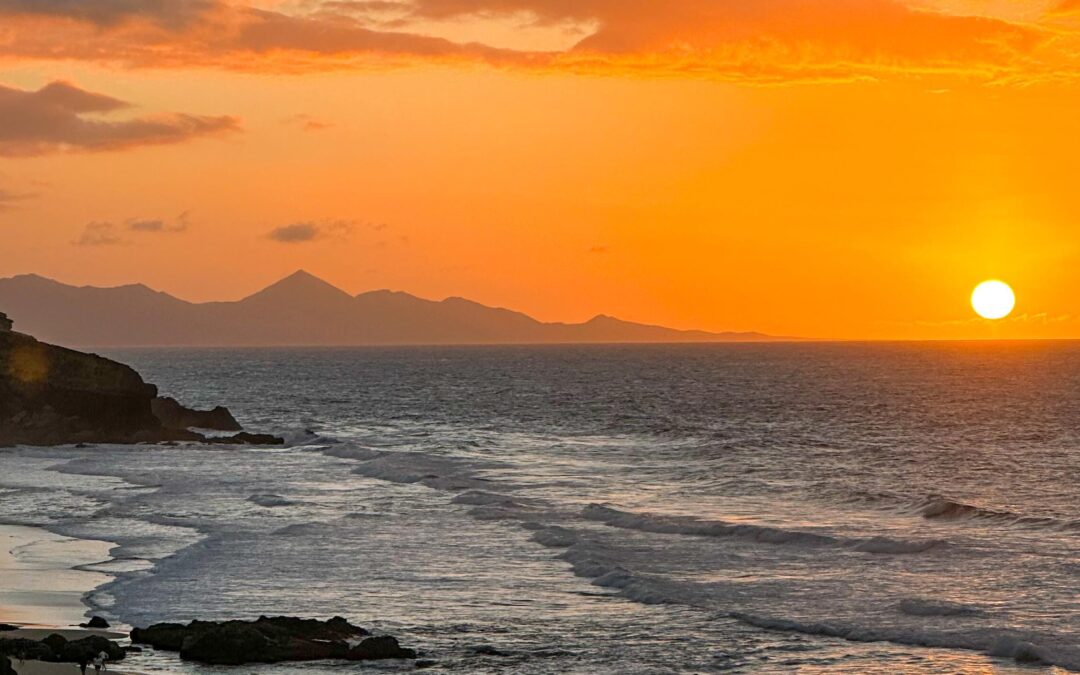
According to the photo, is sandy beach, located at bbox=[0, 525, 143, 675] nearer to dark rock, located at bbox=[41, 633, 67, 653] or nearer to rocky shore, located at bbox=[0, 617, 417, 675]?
rocky shore, located at bbox=[0, 617, 417, 675]

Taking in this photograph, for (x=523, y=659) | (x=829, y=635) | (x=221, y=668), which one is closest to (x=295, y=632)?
(x=221, y=668)

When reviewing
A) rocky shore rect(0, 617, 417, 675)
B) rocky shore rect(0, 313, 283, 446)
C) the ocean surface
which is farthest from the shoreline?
rocky shore rect(0, 313, 283, 446)

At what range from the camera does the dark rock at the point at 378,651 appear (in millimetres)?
21547

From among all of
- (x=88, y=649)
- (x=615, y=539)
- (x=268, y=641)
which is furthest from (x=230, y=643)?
(x=615, y=539)

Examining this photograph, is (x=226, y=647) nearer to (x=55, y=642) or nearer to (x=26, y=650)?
(x=55, y=642)

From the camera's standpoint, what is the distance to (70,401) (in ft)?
239

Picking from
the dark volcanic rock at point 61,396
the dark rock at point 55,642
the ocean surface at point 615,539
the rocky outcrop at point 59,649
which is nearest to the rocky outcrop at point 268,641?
the ocean surface at point 615,539

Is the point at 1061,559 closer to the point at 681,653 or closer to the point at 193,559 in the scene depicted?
the point at 681,653

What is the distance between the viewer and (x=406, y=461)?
207 feet

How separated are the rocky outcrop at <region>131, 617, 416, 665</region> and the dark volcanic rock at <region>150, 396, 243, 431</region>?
62.2m

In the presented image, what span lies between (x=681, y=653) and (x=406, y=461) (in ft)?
136

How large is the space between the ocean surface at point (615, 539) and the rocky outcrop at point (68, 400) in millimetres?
3849

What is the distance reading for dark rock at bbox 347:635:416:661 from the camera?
21547mm

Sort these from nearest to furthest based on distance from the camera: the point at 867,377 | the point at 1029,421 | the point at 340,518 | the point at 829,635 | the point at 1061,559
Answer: the point at 829,635, the point at 1061,559, the point at 340,518, the point at 1029,421, the point at 867,377
